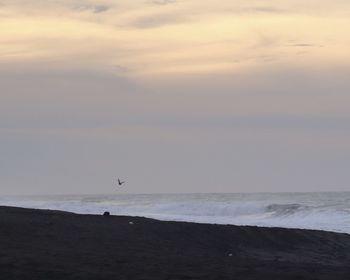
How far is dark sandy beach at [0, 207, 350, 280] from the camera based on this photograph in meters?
12.4

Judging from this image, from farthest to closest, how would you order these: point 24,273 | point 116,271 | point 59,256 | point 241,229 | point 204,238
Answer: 1. point 241,229
2. point 204,238
3. point 59,256
4. point 116,271
5. point 24,273

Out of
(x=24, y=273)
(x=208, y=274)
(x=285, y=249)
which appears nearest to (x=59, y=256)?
(x=24, y=273)

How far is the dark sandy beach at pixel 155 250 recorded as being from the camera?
1243 centimetres

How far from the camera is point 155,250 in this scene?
15820mm

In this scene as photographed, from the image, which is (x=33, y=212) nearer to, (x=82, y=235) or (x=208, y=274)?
(x=82, y=235)

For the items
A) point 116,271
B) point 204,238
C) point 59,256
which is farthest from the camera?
point 204,238

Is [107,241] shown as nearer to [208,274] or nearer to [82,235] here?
[82,235]

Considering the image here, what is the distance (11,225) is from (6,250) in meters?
3.36

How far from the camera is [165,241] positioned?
57.7 feet

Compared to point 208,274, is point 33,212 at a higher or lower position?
higher

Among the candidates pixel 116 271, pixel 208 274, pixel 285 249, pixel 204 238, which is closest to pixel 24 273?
pixel 116 271

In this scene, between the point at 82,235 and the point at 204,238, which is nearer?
the point at 82,235

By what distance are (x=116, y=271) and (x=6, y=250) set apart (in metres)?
2.51

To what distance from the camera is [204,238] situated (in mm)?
18797
